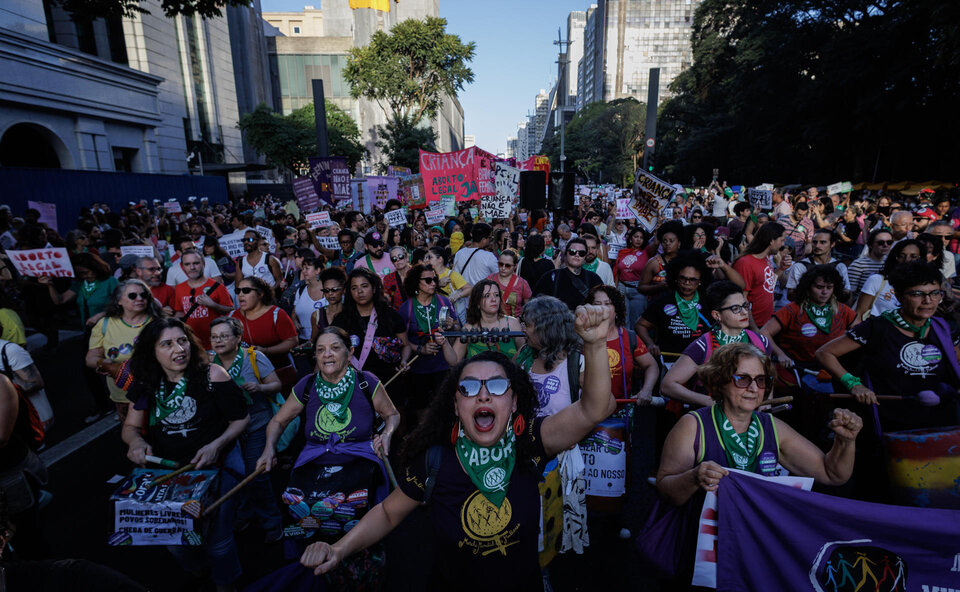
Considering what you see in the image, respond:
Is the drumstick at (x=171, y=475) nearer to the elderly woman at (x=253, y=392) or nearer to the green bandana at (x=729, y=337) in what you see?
the elderly woman at (x=253, y=392)

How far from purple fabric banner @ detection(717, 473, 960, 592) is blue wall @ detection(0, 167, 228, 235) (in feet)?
59.0

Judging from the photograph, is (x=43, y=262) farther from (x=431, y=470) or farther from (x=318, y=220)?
(x=431, y=470)

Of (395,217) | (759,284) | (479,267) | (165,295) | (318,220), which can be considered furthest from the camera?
(395,217)

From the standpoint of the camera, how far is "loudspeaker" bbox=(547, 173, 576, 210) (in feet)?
45.0

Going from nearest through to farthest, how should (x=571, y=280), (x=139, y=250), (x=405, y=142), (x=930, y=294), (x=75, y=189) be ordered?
(x=930, y=294), (x=571, y=280), (x=139, y=250), (x=75, y=189), (x=405, y=142)

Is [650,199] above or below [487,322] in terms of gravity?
above

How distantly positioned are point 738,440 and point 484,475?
123cm

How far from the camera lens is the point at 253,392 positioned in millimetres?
3779

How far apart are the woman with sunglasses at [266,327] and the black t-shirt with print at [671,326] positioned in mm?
3221

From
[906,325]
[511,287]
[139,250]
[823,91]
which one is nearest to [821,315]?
[906,325]

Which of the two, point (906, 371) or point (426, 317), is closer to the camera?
point (906, 371)

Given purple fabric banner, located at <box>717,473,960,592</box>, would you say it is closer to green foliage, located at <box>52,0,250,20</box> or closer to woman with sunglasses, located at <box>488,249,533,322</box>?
woman with sunglasses, located at <box>488,249,533,322</box>

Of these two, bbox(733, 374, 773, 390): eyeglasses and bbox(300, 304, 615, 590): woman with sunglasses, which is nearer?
bbox(300, 304, 615, 590): woman with sunglasses

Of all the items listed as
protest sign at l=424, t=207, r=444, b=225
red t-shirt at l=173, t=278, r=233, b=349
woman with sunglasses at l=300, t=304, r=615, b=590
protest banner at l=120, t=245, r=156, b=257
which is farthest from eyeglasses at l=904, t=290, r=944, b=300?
protest sign at l=424, t=207, r=444, b=225
